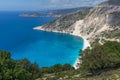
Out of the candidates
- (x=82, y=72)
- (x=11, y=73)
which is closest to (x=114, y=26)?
(x=82, y=72)

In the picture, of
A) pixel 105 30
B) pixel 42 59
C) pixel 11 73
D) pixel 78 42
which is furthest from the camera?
pixel 105 30

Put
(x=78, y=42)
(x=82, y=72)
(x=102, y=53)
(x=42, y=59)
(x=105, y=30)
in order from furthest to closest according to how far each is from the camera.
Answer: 1. (x=105, y=30)
2. (x=78, y=42)
3. (x=42, y=59)
4. (x=82, y=72)
5. (x=102, y=53)

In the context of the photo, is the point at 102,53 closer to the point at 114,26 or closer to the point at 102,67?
the point at 102,67

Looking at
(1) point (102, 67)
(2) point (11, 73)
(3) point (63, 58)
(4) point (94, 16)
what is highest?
(4) point (94, 16)

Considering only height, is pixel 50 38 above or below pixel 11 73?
above

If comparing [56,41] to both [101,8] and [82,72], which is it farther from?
[82,72]

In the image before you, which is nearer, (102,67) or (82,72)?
(102,67)
